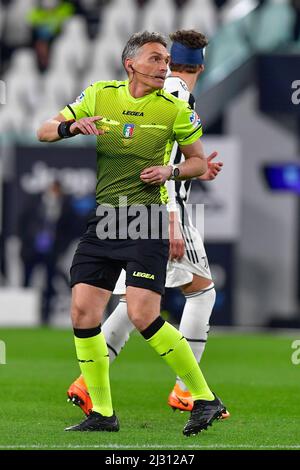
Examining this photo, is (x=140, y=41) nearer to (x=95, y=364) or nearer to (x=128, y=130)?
(x=128, y=130)

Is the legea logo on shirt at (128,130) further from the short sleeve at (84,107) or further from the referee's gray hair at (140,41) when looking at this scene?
the referee's gray hair at (140,41)

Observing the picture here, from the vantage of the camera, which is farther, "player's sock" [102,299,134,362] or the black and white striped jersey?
"player's sock" [102,299,134,362]

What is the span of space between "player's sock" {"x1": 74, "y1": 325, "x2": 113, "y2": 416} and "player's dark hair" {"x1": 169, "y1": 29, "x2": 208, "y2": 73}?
210cm

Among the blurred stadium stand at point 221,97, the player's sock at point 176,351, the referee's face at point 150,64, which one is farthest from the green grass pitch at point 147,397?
the blurred stadium stand at point 221,97

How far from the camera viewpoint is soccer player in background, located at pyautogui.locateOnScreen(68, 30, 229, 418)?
7.87 metres

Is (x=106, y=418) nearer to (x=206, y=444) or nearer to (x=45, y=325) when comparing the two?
(x=206, y=444)

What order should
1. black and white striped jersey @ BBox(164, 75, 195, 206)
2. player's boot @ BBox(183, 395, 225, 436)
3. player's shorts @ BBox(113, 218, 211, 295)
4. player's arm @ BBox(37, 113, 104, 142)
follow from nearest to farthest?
player's arm @ BBox(37, 113, 104, 142) → player's boot @ BBox(183, 395, 225, 436) → black and white striped jersey @ BBox(164, 75, 195, 206) → player's shorts @ BBox(113, 218, 211, 295)

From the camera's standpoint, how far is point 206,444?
6.39m

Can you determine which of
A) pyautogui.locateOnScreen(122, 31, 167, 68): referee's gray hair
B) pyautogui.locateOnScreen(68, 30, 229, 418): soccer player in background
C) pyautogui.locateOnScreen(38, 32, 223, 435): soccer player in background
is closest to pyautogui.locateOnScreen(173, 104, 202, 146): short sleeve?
pyautogui.locateOnScreen(38, 32, 223, 435): soccer player in background

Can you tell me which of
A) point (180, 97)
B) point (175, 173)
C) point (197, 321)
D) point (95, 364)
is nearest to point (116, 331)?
point (197, 321)

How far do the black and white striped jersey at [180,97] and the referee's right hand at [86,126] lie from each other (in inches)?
39.1

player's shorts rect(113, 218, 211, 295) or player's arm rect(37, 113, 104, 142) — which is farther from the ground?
player's arm rect(37, 113, 104, 142)

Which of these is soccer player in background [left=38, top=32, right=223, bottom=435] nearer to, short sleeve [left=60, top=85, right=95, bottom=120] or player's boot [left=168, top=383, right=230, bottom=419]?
short sleeve [left=60, top=85, right=95, bottom=120]

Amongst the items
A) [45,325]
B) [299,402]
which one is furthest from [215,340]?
[299,402]
